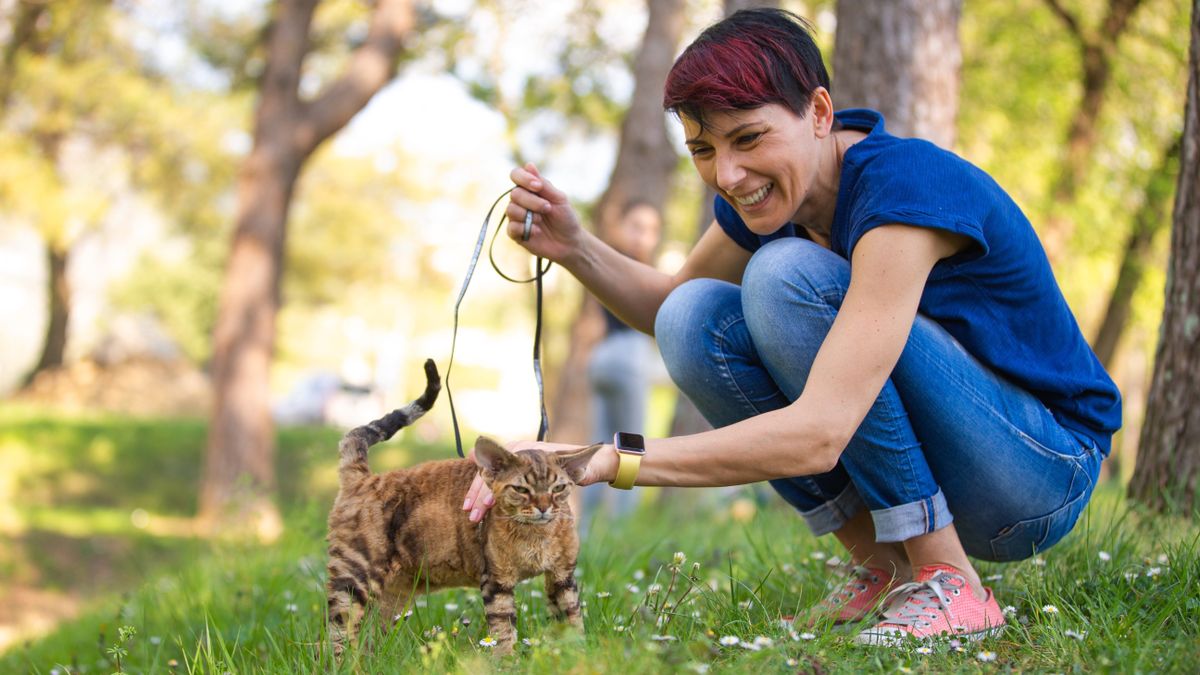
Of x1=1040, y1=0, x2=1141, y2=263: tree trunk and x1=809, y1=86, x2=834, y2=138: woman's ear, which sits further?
x1=1040, y1=0, x2=1141, y2=263: tree trunk

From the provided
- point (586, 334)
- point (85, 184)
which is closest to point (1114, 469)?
point (586, 334)

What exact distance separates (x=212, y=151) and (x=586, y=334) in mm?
9511

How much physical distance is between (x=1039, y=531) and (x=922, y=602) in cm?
46

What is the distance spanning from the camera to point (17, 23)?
15.5m

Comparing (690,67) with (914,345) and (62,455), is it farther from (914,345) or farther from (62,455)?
(62,455)

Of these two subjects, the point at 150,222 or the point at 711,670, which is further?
the point at 150,222

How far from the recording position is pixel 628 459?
2.49m

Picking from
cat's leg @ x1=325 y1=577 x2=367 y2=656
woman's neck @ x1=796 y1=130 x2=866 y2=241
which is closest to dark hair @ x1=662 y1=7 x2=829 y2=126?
woman's neck @ x1=796 y1=130 x2=866 y2=241

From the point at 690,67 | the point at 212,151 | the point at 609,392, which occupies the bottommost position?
the point at 609,392

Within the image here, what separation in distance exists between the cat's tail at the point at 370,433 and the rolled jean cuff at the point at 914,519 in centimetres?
137

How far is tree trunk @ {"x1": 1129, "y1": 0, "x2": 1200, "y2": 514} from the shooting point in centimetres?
412

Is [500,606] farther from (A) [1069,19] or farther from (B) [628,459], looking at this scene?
(A) [1069,19]

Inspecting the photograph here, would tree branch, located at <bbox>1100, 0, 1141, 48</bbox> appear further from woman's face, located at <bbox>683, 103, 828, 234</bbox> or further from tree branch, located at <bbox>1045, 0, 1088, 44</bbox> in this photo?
woman's face, located at <bbox>683, 103, 828, 234</bbox>

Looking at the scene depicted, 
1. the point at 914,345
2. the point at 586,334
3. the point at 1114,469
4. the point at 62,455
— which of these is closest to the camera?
the point at 914,345
